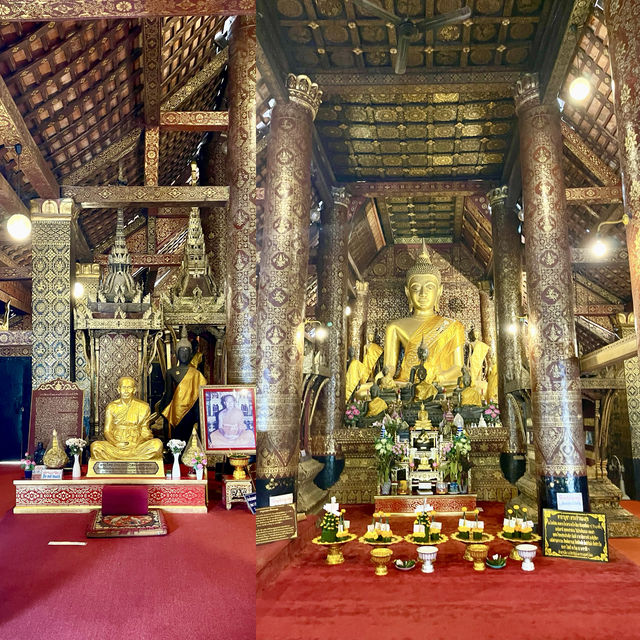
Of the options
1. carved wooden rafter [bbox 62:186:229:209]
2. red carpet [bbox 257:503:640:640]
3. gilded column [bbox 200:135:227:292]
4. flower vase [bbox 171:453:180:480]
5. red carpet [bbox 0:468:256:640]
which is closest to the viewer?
red carpet [bbox 0:468:256:640]

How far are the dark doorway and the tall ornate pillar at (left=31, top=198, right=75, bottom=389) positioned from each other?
24.8 ft

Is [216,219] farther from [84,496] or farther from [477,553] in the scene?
[477,553]

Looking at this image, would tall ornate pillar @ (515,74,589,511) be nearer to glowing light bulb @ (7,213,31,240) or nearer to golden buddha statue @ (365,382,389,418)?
golden buddha statue @ (365,382,389,418)

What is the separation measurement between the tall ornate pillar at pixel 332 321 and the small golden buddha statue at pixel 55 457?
4921 millimetres

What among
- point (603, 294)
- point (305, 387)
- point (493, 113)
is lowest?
point (305, 387)

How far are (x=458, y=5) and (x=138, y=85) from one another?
5107mm

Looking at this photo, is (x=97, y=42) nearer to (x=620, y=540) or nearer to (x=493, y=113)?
(x=493, y=113)

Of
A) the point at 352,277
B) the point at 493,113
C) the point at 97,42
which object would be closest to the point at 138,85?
the point at 97,42

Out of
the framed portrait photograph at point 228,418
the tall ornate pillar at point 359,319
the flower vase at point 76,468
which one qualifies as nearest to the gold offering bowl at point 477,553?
the framed portrait photograph at point 228,418

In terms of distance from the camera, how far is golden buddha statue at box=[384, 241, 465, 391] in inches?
581

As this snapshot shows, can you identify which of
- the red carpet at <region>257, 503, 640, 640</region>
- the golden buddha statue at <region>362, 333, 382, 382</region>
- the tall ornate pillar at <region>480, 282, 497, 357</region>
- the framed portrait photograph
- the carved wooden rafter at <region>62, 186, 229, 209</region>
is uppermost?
the carved wooden rafter at <region>62, 186, 229, 209</region>

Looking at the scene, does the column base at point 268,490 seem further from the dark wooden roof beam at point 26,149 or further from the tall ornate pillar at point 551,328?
the dark wooden roof beam at point 26,149

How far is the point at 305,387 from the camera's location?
10.1m

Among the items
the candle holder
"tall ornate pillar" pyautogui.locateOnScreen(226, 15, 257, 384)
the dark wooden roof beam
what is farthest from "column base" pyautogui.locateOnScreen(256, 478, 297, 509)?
the dark wooden roof beam
